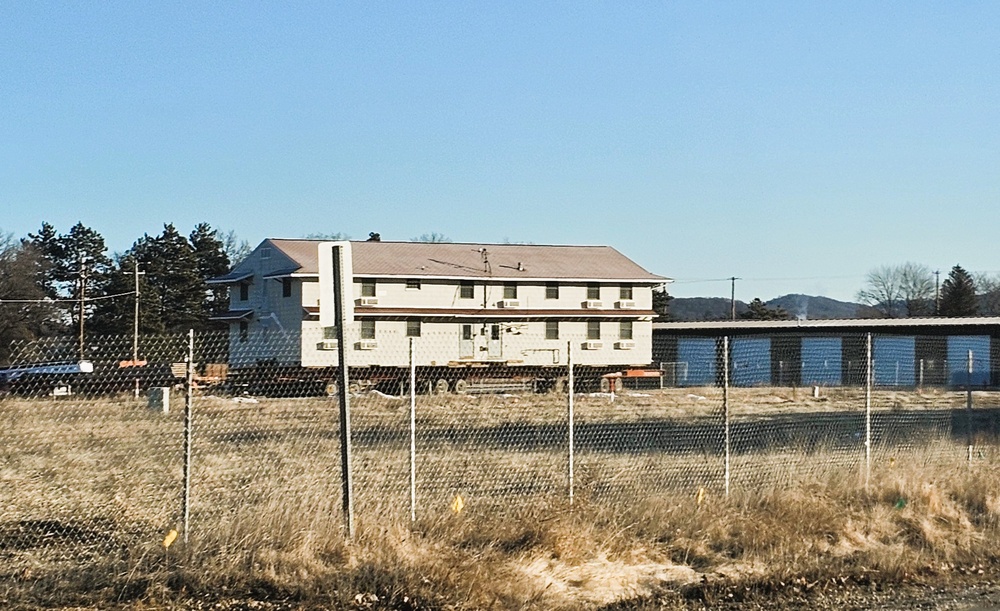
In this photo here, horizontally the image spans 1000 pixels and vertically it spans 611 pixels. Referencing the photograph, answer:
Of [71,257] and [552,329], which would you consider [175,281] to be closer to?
[71,257]

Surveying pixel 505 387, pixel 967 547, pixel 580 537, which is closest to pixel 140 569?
pixel 580 537

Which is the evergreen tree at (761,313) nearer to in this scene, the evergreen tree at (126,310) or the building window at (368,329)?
the evergreen tree at (126,310)

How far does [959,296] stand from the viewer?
90.3 m

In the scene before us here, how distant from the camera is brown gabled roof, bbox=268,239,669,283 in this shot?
4366cm

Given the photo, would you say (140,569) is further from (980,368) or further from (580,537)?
(980,368)

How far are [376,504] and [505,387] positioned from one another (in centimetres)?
2735

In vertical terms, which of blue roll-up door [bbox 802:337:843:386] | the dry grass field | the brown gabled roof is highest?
the brown gabled roof

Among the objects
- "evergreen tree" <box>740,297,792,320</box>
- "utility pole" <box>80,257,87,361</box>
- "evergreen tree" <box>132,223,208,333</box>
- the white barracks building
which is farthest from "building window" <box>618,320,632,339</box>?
"evergreen tree" <box>740,297,792,320</box>

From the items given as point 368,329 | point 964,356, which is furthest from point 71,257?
point 964,356

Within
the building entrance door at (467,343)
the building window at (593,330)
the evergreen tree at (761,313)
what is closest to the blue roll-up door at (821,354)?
the building window at (593,330)

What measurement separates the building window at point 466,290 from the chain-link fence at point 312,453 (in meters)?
15.7

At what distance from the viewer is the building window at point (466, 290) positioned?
4438cm

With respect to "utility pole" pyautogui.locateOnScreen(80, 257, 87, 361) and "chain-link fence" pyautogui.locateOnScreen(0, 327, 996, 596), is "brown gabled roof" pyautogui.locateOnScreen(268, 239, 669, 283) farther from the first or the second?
"chain-link fence" pyautogui.locateOnScreen(0, 327, 996, 596)

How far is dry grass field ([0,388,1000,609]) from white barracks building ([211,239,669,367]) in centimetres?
2449
